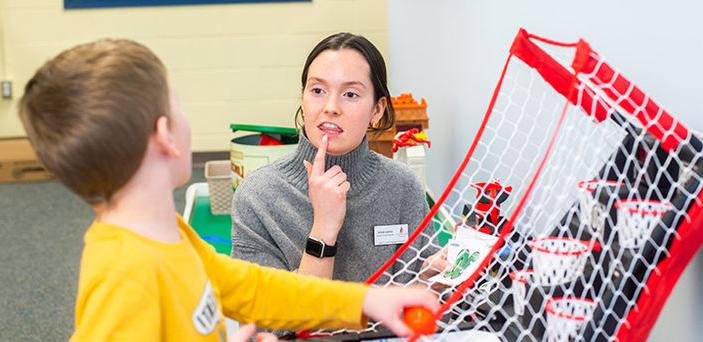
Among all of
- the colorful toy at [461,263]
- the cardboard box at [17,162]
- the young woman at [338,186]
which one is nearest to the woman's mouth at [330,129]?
the young woman at [338,186]

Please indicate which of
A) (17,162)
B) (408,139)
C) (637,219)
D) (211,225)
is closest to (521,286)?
(637,219)

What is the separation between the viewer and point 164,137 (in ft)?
2.72

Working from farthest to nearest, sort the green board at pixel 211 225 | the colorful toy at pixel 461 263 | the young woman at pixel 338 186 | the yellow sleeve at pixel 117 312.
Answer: the green board at pixel 211 225 < the young woman at pixel 338 186 < the colorful toy at pixel 461 263 < the yellow sleeve at pixel 117 312

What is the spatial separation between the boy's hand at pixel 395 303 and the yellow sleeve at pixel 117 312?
0.85 feet

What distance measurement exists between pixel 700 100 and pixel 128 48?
0.69 m

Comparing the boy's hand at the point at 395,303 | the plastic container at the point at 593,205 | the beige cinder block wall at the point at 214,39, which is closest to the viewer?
the boy's hand at the point at 395,303

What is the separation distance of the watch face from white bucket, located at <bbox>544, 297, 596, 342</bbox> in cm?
45

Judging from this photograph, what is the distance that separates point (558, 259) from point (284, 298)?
1.15 ft

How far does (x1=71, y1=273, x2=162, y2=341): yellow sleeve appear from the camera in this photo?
0.77m

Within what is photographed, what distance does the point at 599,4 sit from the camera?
138cm

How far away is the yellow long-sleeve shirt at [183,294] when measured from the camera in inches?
30.6

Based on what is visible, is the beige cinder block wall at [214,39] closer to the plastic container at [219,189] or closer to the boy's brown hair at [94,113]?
the plastic container at [219,189]

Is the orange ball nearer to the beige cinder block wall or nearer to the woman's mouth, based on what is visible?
the woman's mouth

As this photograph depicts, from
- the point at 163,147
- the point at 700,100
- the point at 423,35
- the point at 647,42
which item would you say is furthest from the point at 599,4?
the point at 423,35
